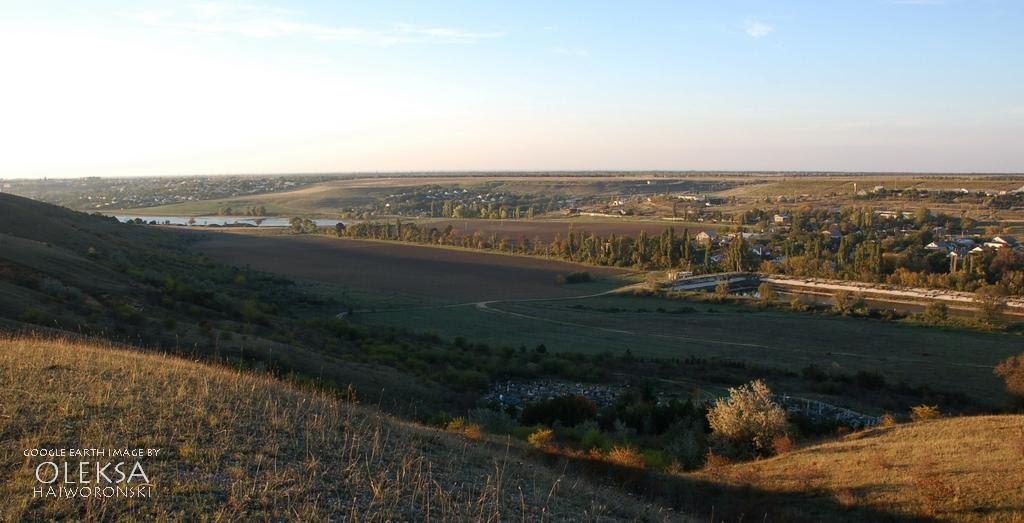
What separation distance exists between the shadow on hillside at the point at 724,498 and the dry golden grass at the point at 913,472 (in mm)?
70

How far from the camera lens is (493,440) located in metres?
12.2

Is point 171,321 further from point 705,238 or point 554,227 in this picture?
point 554,227

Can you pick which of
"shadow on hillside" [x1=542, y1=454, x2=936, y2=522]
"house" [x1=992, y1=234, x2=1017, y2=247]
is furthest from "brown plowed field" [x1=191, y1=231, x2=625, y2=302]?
"shadow on hillside" [x1=542, y1=454, x2=936, y2=522]

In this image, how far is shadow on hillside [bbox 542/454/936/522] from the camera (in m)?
10.5

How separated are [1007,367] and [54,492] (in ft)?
96.3

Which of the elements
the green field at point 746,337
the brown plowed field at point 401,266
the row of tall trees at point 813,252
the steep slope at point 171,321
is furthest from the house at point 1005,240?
the steep slope at point 171,321

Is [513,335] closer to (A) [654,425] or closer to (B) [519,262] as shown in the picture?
(A) [654,425]

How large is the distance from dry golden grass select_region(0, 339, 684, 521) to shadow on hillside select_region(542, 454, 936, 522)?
5.01ft

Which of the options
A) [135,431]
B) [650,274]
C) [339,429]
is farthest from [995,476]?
[650,274]

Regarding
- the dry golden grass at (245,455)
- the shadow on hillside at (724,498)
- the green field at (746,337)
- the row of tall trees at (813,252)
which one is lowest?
the green field at (746,337)

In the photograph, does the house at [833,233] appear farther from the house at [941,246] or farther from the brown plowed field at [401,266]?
the brown plowed field at [401,266]

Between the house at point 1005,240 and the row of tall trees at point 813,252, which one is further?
the house at point 1005,240

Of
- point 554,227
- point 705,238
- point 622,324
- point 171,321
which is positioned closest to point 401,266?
point 622,324

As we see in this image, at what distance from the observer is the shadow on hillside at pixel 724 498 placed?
1046 cm
